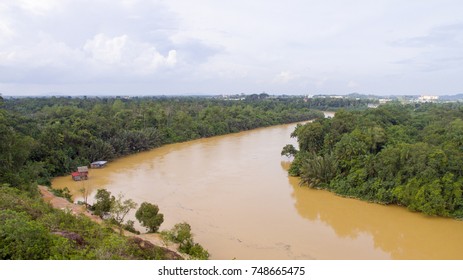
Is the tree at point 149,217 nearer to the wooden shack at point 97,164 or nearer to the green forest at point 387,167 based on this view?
the green forest at point 387,167

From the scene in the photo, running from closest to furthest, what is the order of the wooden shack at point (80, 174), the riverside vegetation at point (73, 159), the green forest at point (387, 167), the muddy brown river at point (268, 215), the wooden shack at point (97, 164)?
1. the riverside vegetation at point (73, 159)
2. the muddy brown river at point (268, 215)
3. the green forest at point (387, 167)
4. the wooden shack at point (80, 174)
5. the wooden shack at point (97, 164)

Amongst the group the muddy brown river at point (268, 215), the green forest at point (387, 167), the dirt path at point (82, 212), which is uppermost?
the green forest at point (387, 167)

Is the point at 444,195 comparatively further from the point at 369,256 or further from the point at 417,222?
the point at 369,256

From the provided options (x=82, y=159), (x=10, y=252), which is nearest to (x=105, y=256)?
(x=10, y=252)

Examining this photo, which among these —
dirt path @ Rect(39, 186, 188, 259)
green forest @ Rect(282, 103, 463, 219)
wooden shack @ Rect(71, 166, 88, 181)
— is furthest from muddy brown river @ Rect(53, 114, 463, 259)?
dirt path @ Rect(39, 186, 188, 259)

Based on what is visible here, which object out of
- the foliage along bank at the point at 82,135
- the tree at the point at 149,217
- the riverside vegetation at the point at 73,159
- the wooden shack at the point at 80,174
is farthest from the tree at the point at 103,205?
the wooden shack at the point at 80,174

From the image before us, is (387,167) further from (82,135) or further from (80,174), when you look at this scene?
(82,135)
